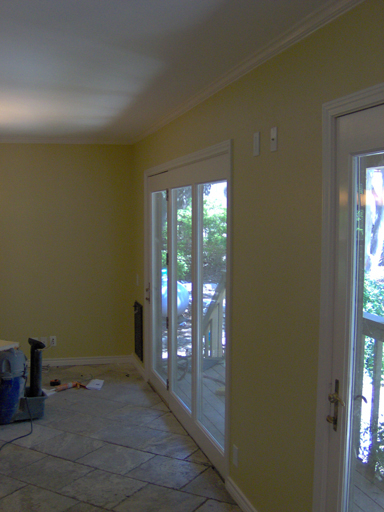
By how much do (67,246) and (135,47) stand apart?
3.39m

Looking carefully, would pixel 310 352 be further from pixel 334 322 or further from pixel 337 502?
pixel 337 502

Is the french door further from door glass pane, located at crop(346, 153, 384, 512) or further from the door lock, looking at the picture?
door glass pane, located at crop(346, 153, 384, 512)

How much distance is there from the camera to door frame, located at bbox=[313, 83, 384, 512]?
182 centimetres

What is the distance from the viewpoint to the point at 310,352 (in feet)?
6.57

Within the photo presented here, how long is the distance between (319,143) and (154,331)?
10.4 feet

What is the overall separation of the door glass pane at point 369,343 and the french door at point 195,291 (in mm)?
1150

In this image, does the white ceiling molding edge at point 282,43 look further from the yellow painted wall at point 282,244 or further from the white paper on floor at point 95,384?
the white paper on floor at point 95,384

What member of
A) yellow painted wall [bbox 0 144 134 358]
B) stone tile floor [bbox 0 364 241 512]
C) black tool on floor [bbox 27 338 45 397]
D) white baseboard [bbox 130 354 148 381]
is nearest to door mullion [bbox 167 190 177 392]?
stone tile floor [bbox 0 364 241 512]

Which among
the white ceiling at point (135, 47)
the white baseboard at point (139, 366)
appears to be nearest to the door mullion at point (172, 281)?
the white ceiling at point (135, 47)

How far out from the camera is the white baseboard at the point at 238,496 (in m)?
2.60

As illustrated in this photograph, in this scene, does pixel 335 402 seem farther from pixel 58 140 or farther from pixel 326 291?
pixel 58 140

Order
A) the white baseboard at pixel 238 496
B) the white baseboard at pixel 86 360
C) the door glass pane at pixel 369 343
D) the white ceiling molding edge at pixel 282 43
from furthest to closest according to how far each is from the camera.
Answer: the white baseboard at pixel 86 360, the white baseboard at pixel 238 496, the white ceiling molding edge at pixel 282 43, the door glass pane at pixel 369 343

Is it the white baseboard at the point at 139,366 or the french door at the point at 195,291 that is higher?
the french door at the point at 195,291

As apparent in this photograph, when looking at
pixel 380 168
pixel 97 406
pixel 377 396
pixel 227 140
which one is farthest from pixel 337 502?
pixel 97 406
